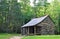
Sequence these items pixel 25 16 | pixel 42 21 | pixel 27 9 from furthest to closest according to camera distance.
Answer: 1. pixel 27 9
2. pixel 25 16
3. pixel 42 21

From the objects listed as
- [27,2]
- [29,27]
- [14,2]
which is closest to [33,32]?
[29,27]

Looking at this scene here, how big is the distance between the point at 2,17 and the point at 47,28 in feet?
90.4

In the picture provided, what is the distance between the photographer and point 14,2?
80688mm

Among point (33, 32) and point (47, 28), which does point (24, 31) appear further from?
point (47, 28)

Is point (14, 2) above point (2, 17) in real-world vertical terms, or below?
above

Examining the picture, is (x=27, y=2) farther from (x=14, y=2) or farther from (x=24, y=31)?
(x=24, y=31)

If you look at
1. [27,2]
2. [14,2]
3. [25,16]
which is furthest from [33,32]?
[27,2]

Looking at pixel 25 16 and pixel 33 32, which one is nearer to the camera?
pixel 33 32

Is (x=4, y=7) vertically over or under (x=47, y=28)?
over

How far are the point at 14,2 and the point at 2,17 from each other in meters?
8.24

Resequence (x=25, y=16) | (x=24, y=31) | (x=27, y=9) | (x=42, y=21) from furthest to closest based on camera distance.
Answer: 1. (x=27, y=9)
2. (x=25, y=16)
3. (x=24, y=31)
4. (x=42, y=21)

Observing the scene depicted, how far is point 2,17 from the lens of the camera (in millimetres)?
76875

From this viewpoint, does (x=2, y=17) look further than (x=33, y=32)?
Yes

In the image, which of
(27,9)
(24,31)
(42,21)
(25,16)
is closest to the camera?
(42,21)
